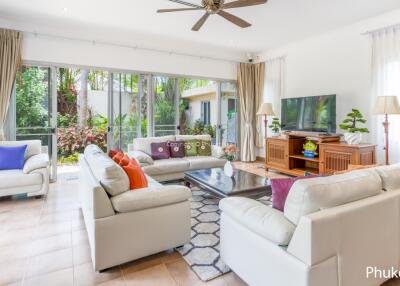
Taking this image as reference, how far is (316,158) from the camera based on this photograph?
4.72 meters

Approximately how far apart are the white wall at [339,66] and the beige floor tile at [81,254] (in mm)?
4563

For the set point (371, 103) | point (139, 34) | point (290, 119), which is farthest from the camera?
point (290, 119)

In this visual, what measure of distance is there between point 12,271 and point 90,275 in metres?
0.61

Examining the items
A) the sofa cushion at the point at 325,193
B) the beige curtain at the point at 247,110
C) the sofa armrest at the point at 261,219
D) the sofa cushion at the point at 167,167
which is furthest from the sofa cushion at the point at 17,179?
the beige curtain at the point at 247,110

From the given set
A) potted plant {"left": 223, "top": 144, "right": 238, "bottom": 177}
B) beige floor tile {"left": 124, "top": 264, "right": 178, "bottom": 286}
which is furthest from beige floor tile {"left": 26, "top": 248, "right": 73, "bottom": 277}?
potted plant {"left": 223, "top": 144, "right": 238, "bottom": 177}

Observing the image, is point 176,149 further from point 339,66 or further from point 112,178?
point 339,66

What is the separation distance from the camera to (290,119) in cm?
542

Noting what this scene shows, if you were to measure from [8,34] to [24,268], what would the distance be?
12.8 feet

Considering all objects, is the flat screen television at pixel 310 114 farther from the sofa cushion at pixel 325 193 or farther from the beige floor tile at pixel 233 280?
the beige floor tile at pixel 233 280

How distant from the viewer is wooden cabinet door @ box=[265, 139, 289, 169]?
518 centimetres

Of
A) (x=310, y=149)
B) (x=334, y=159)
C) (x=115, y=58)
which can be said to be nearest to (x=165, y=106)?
(x=115, y=58)

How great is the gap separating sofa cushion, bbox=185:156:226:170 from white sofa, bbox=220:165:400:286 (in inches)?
103

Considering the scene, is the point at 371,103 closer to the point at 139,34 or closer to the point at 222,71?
the point at 222,71

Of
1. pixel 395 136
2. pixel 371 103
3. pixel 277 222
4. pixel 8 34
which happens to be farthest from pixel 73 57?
pixel 395 136
